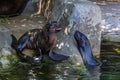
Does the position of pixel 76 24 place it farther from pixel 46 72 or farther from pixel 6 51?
pixel 6 51

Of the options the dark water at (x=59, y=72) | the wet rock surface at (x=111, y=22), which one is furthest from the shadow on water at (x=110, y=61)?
the wet rock surface at (x=111, y=22)

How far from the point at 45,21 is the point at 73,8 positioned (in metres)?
1.13

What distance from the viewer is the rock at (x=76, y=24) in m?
9.41

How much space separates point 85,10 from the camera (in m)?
9.62

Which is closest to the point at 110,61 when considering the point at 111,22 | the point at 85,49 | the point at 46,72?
the point at 85,49

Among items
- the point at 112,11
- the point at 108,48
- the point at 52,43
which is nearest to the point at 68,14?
the point at 52,43

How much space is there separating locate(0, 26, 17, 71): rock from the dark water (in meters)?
0.14

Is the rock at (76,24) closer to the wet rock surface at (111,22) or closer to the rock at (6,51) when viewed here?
the rock at (6,51)

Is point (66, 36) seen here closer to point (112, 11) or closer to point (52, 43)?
point (52, 43)

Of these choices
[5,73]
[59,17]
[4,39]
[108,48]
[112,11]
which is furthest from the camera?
[112,11]

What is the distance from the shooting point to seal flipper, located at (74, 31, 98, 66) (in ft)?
30.3

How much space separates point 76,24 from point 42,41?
0.89 metres

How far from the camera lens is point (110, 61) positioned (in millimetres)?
9539

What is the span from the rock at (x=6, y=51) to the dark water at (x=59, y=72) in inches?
5.5
